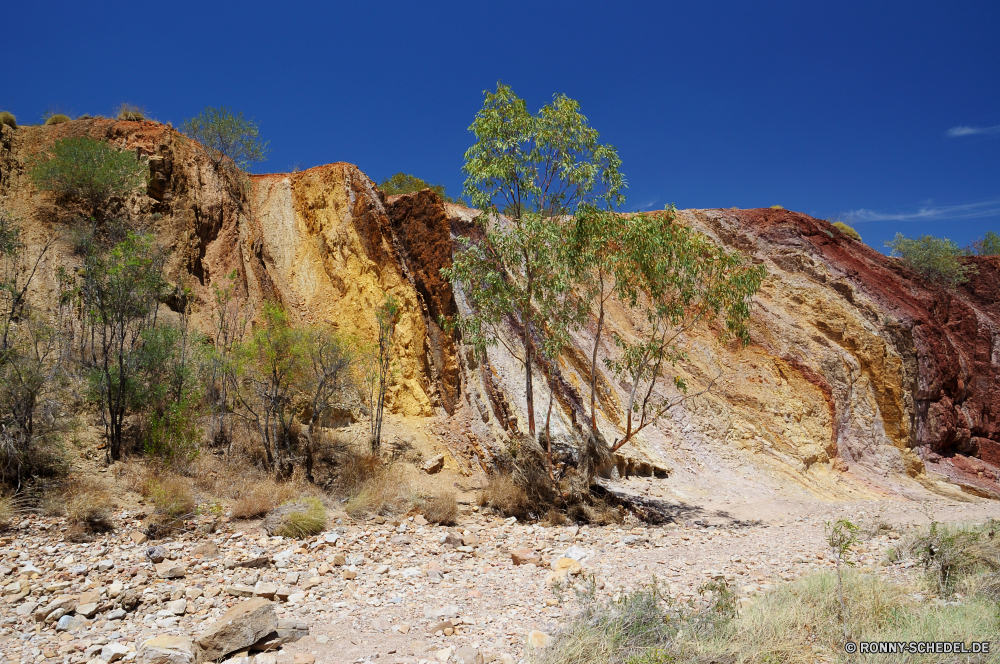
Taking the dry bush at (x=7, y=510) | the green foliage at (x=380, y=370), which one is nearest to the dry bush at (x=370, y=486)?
the green foliage at (x=380, y=370)

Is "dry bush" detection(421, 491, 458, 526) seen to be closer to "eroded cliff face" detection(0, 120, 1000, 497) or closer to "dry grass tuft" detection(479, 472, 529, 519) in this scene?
"dry grass tuft" detection(479, 472, 529, 519)

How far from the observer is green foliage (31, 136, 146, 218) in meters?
14.9

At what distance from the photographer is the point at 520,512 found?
11500 millimetres

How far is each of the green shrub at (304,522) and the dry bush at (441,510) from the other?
6.34ft

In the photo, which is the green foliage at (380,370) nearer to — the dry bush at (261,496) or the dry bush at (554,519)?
the dry bush at (261,496)

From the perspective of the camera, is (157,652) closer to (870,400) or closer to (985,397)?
(870,400)

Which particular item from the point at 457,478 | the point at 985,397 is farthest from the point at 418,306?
the point at 985,397

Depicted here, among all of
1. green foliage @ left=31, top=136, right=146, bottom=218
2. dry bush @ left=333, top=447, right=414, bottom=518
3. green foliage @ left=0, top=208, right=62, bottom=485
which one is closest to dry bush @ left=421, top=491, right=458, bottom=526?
dry bush @ left=333, top=447, right=414, bottom=518

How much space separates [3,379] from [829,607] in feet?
39.1

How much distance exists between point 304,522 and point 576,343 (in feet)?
35.7

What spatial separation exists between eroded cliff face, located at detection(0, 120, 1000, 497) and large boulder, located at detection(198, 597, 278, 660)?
7.62 meters

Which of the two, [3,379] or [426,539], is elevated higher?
[3,379]

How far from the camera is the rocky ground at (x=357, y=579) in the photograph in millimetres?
5957

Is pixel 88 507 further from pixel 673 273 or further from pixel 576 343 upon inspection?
pixel 576 343
